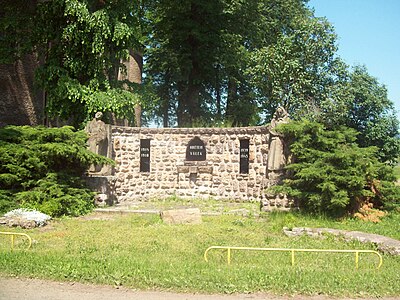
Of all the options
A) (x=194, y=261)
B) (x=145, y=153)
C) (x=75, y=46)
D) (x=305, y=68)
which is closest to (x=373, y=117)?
(x=305, y=68)

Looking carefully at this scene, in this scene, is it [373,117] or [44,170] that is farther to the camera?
[373,117]

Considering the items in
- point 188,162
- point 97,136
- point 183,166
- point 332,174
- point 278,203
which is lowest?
point 278,203

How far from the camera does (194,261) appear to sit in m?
8.10

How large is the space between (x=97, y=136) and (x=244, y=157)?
258 inches

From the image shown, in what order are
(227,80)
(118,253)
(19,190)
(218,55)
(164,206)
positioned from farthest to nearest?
(227,80), (218,55), (164,206), (19,190), (118,253)

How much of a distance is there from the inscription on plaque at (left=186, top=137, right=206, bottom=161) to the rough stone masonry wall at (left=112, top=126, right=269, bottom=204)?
0.17m

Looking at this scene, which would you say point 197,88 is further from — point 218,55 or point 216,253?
point 216,253

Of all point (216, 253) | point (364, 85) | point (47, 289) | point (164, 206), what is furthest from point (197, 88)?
point (47, 289)

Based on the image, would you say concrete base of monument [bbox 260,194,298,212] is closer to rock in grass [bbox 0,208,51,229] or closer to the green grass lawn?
the green grass lawn

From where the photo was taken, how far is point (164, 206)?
672 inches

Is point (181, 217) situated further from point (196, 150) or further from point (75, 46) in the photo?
point (75, 46)

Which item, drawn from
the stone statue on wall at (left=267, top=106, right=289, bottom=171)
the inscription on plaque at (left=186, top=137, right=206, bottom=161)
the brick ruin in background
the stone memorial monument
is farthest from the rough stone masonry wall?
the stone statue on wall at (left=267, top=106, right=289, bottom=171)

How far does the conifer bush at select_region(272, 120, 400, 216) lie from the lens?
12656 millimetres

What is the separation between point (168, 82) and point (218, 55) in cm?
526
